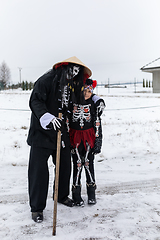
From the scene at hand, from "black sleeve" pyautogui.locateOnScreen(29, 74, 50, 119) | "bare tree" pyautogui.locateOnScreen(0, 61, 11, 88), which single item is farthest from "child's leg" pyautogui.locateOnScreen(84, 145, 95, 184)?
"bare tree" pyautogui.locateOnScreen(0, 61, 11, 88)

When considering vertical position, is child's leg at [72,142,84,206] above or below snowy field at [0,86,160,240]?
above

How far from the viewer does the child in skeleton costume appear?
10.9ft

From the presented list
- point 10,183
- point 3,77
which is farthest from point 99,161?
point 3,77

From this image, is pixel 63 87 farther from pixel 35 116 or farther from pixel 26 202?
pixel 26 202

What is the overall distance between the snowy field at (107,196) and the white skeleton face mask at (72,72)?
1841mm

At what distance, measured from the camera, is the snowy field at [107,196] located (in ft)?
8.77

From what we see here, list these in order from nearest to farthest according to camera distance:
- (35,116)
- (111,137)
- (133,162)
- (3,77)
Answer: (35,116)
(133,162)
(111,137)
(3,77)

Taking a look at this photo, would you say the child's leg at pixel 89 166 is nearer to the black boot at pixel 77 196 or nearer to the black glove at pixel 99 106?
the black boot at pixel 77 196

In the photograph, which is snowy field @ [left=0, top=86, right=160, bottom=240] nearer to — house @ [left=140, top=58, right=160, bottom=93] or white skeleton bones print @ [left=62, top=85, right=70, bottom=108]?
white skeleton bones print @ [left=62, top=85, right=70, bottom=108]

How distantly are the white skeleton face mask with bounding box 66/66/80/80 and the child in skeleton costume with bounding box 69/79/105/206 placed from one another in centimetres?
27

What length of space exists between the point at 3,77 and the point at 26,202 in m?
57.2

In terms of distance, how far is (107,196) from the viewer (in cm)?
364

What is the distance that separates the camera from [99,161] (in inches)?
219

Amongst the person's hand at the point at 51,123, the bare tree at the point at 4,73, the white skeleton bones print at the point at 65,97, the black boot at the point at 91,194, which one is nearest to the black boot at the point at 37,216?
the black boot at the point at 91,194
